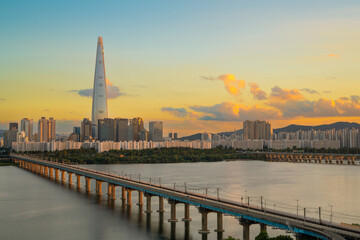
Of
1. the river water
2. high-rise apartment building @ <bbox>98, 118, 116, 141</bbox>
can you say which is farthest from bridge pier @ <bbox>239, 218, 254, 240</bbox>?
high-rise apartment building @ <bbox>98, 118, 116, 141</bbox>

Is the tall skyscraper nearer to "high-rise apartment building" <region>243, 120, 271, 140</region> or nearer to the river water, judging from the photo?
"high-rise apartment building" <region>243, 120, 271, 140</region>

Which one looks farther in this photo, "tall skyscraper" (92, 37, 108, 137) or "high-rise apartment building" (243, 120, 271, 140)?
"high-rise apartment building" (243, 120, 271, 140)

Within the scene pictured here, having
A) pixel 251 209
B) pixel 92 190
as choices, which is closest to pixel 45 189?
pixel 92 190

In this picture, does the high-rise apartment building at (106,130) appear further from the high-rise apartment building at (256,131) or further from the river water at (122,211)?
the river water at (122,211)

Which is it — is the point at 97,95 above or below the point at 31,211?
above

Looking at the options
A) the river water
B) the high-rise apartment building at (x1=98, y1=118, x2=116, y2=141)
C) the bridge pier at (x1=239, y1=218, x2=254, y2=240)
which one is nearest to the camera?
the bridge pier at (x1=239, y1=218, x2=254, y2=240)

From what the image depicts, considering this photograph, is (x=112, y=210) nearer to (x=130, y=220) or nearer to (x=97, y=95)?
(x=130, y=220)

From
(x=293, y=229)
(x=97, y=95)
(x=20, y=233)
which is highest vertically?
(x=97, y=95)

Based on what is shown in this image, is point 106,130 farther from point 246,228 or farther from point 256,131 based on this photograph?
point 246,228

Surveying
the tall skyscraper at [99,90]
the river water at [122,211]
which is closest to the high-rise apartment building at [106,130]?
the tall skyscraper at [99,90]
